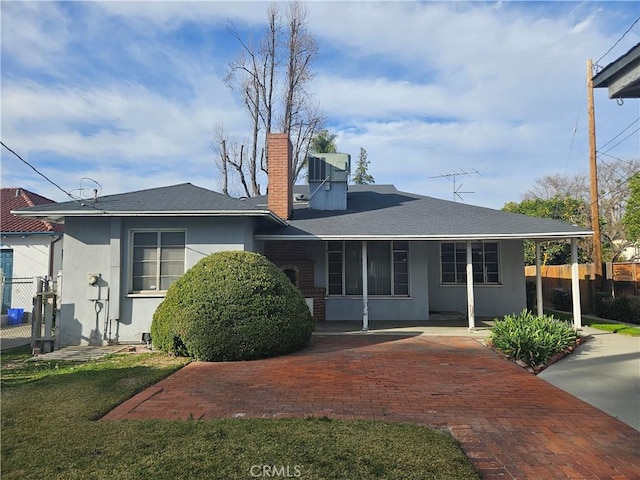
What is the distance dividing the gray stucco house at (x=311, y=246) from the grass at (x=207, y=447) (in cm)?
508

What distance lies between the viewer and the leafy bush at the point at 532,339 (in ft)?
27.2

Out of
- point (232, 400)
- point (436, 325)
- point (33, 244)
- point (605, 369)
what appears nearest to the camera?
point (232, 400)

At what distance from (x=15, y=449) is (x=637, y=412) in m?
6.97

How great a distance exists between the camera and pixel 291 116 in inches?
1025

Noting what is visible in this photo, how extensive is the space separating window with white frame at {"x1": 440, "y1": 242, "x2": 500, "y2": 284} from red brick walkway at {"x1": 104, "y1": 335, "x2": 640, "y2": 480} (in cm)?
675

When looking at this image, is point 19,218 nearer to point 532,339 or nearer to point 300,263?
point 300,263

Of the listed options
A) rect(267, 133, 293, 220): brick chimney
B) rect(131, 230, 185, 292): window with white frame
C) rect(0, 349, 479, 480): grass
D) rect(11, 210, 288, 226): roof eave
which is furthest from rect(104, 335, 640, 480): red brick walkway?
rect(267, 133, 293, 220): brick chimney

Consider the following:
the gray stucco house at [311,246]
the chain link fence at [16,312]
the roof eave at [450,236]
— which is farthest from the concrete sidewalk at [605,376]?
the chain link fence at [16,312]

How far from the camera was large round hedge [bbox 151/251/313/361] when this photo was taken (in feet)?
26.6

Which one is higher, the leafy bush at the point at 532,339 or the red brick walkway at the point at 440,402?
the leafy bush at the point at 532,339

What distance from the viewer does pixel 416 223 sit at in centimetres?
1248

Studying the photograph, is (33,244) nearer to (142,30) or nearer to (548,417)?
(142,30)

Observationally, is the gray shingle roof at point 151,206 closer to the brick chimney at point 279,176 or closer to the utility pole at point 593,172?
the brick chimney at point 279,176

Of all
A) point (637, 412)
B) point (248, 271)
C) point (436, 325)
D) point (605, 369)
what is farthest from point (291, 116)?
point (637, 412)
